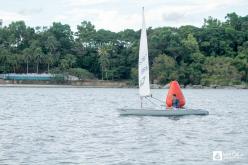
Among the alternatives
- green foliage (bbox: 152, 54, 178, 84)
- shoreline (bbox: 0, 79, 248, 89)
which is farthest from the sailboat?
shoreline (bbox: 0, 79, 248, 89)

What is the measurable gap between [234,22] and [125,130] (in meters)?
141

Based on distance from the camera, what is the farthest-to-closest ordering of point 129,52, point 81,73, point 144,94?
point 129,52 < point 81,73 < point 144,94

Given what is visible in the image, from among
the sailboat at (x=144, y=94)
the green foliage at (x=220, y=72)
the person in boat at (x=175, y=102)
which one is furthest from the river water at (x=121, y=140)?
the green foliage at (x=220, y=72)

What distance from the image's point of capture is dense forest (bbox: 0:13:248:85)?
6063 inches

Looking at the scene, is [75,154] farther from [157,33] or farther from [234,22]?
[234,22]

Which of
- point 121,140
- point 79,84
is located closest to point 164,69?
point 79,84

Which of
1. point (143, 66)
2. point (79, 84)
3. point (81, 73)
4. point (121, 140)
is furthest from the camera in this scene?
point (79, 84)

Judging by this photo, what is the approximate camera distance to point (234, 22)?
176 meters

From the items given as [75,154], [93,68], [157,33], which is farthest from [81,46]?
[75,154]

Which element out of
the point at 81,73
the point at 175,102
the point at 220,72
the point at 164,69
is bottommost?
the point at 175,102

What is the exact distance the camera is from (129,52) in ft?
529

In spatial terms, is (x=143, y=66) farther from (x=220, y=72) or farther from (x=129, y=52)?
(x=129, y=52)

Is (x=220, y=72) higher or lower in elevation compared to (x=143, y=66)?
lower

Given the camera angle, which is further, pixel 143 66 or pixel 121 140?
pixel 143 66
